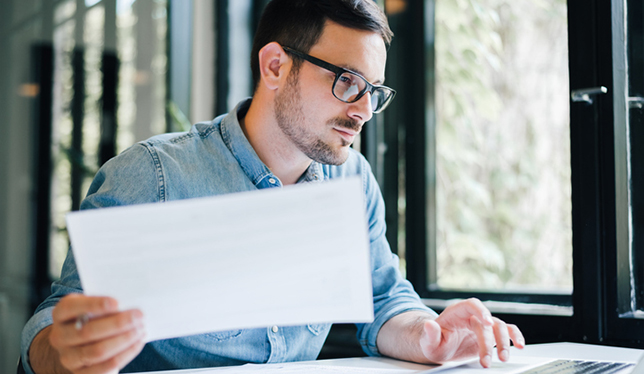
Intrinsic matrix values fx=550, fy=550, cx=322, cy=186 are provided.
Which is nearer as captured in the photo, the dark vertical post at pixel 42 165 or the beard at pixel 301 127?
the beard at pixel 301 127

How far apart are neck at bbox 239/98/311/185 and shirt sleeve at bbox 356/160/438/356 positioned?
0.58 ft

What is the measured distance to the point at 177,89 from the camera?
86.0 inches

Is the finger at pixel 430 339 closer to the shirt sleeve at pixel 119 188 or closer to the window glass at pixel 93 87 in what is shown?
the shirt sleeve at pixel 119 188

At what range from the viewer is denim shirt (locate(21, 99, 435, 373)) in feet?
3.30

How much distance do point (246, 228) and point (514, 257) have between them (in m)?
2.29

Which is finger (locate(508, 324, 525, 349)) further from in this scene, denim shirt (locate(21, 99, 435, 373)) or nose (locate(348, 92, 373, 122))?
nose (locate(348, 92, 373, 122))

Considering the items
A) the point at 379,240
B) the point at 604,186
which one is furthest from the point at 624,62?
the point at 379,240

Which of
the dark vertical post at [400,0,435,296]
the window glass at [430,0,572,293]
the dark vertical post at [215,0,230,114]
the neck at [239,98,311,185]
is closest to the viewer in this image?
the neck at [239,98,311,185]

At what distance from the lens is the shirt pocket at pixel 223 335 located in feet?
3.36

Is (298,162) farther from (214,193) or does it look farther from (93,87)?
(93,87)

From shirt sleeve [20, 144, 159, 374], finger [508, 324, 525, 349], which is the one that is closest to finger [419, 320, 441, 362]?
finger [508, 324, 525, 349]

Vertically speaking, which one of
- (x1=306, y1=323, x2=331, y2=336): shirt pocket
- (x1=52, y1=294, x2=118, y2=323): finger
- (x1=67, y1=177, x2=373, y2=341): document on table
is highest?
(x1=67, y1=177, x2=373, y2=341): document on table

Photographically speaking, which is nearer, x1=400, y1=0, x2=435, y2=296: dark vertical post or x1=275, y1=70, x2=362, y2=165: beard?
x1=275, y1=70, x2=362, y2=165: beard

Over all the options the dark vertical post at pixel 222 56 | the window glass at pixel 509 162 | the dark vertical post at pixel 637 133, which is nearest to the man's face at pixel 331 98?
the dark vertical post at pixel 637 133
